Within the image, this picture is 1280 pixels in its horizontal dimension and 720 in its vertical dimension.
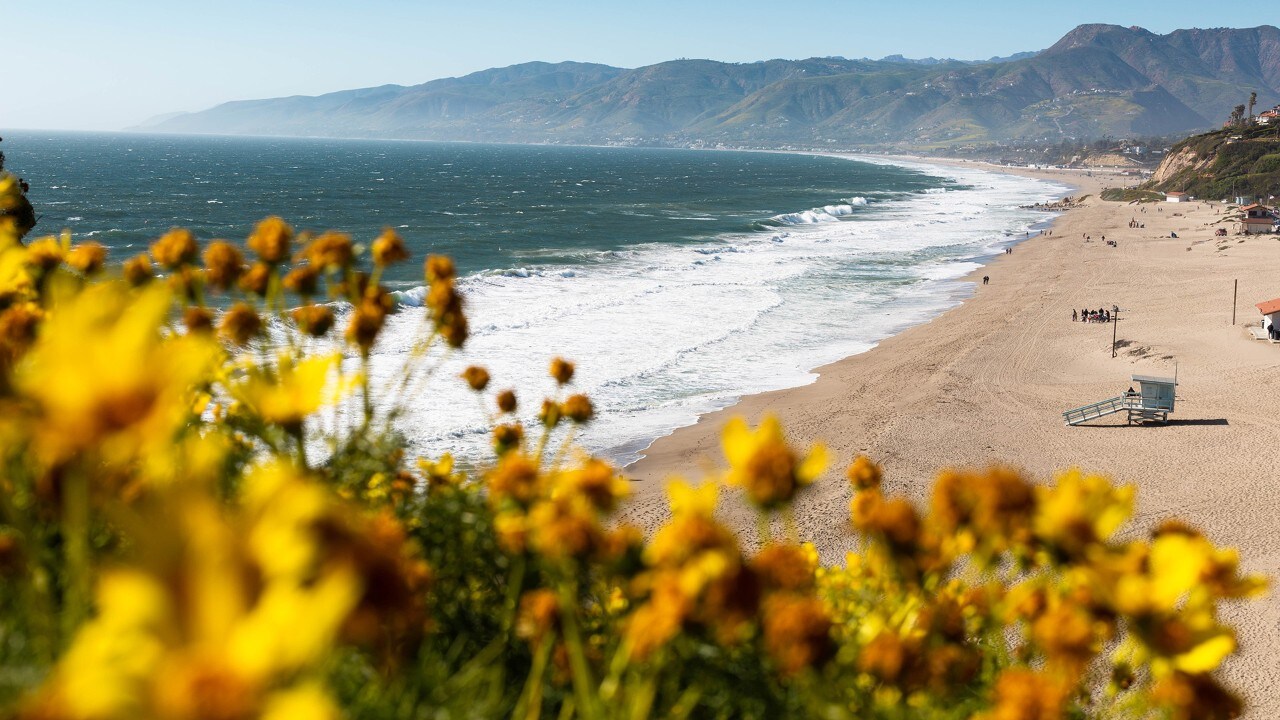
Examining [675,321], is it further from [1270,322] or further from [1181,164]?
[1181,164]

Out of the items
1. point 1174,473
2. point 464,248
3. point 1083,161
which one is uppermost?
point 1083,161

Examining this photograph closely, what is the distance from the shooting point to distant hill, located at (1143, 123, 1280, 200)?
265 feet

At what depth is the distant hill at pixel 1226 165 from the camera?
80.6m

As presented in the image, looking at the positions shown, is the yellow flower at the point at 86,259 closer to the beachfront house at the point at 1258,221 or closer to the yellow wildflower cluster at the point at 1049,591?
the yellow wildflower cluster at the point at 1049,591

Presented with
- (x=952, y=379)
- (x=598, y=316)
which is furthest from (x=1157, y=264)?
(x=598, y=316)

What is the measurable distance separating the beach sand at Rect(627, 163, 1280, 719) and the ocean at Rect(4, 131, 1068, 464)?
1.79 metres

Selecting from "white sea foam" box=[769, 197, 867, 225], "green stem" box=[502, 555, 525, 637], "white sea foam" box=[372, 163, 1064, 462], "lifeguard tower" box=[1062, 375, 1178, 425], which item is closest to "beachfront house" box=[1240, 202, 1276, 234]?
"white sea foam" box=[372, 163, 1064, 462]

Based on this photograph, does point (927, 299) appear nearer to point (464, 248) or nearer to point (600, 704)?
point (464, 248)

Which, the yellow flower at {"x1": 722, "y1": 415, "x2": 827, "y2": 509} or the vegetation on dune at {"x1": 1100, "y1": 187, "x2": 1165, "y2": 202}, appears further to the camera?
the vegetation on dune at {"x1": 1100, "y1": 187, "x2": 1165, "y2": 202}

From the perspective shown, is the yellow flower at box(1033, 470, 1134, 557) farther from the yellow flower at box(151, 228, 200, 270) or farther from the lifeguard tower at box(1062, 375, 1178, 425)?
the lifeguard tower at box(1062, 375, 1178, 425)

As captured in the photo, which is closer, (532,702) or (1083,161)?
(532,702)

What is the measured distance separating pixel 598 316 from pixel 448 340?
96.6ft

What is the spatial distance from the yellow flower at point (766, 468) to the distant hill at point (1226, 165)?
93.4 meters

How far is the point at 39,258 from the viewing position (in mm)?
2436
